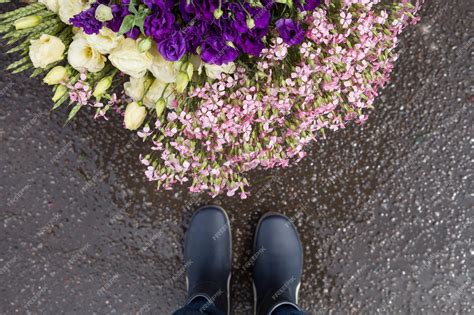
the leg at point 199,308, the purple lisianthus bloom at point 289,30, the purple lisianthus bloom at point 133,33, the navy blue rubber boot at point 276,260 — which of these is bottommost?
the leg at point 199,308

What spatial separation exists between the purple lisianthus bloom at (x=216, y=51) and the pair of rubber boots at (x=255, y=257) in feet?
3.01

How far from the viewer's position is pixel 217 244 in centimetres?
173

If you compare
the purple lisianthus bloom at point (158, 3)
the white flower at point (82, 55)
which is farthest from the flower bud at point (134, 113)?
the purple lisianthus bloom at point (158, 3)

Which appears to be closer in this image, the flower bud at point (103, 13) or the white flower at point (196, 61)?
the flower bud at point (103, 13)

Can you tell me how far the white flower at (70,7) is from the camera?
0.90 m

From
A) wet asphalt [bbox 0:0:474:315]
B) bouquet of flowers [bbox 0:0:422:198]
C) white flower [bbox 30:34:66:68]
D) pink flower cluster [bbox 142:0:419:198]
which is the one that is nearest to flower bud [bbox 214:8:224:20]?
bouquet of flowers [bbox 0:0:422:198]

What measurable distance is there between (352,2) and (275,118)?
306mm

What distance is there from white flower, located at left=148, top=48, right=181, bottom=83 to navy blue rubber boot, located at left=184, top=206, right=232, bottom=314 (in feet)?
2.81

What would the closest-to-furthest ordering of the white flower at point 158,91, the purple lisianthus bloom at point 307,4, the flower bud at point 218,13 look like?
the flower bud at point 218,13 < the purple lisianthus bloom at point 307,4 < the white flower at point 158,91

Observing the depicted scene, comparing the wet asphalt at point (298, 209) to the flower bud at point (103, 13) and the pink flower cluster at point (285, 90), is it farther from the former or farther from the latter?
the flower bud at point (103, 13)

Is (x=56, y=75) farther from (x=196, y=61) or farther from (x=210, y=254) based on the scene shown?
(x=210, y=254)

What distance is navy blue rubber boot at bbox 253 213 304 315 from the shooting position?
1696 millimetres

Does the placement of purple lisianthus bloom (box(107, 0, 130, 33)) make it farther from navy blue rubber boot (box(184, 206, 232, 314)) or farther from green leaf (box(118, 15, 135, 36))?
navy blue rubber boot (box(184, 206, 232, 314))

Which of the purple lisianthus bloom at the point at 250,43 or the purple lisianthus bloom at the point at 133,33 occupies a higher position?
the purple lisianthus bloom at the point at 250,43
